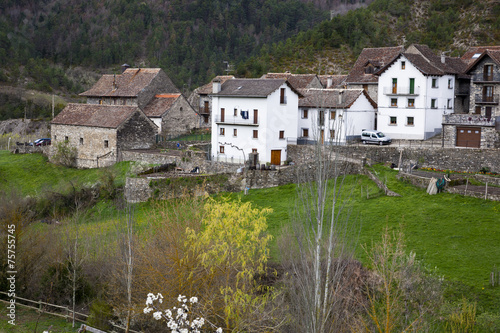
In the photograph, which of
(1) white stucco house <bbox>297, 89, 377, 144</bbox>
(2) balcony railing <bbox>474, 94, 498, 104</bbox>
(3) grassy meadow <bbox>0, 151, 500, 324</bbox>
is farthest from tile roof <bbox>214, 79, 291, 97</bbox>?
(2) balcony railing <bbox>474, 94, 498, 104</bbox>

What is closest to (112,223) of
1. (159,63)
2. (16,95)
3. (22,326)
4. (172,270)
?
(22,326)

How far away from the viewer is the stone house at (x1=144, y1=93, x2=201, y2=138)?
203ft

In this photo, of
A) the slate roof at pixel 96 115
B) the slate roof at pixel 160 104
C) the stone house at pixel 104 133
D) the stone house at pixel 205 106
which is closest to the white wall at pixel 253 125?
the stone house at pixel 104 133

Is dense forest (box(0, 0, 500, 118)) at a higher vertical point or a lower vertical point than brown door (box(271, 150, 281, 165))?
higher

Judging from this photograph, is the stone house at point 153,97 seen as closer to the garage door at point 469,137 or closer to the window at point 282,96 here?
the window at point 282,96

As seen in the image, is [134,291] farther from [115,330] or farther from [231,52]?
[231,52]

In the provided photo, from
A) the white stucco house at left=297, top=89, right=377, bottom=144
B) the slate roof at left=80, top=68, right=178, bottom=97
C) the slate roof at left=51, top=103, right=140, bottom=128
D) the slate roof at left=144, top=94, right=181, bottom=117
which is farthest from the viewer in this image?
the slate roof at left=80, top=68, right=178, bottom=97

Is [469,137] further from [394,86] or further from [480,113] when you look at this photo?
[394,86]

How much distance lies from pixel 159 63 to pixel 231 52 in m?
21.7

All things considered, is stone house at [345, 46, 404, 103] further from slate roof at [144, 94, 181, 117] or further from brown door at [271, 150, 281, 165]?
slate roof at [144, 94, 181, 117]

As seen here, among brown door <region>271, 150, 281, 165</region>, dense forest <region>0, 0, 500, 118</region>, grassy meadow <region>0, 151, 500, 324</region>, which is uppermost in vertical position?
dense forest <region>0, 0, 500, 118</region>

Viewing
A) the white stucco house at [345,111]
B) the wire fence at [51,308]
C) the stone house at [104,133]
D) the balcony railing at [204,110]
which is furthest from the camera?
the balcony railing at [204,110]

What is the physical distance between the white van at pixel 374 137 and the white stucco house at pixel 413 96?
2652mm

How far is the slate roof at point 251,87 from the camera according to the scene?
48.2 metres
